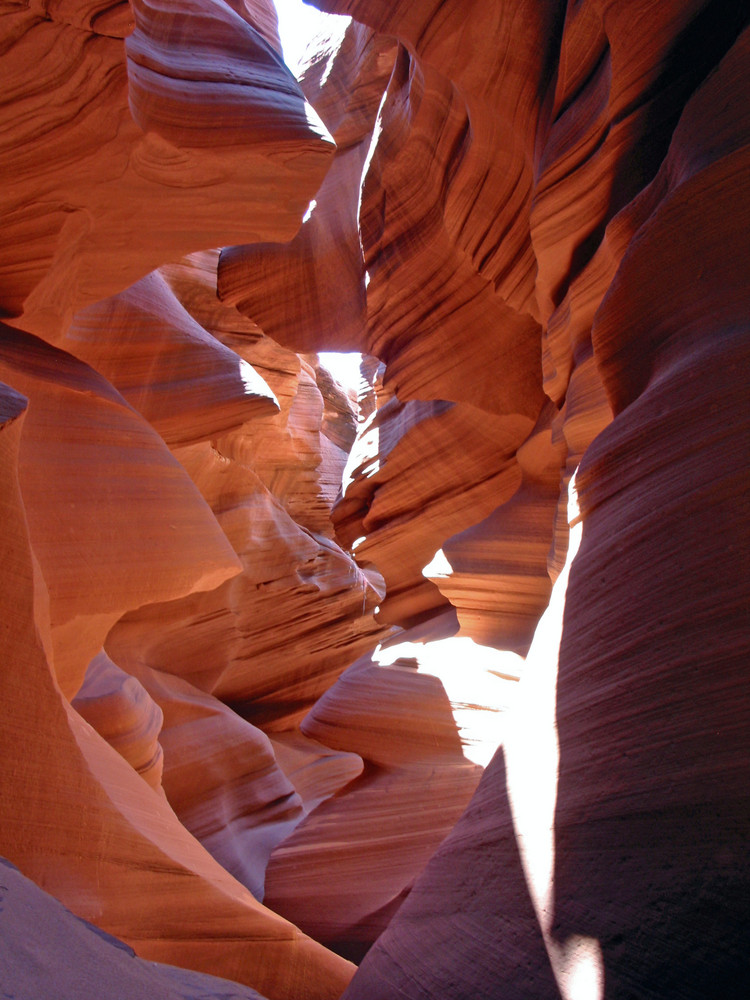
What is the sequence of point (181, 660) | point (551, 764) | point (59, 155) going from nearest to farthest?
point (551, 764), point (59, 155), point (181, 660)

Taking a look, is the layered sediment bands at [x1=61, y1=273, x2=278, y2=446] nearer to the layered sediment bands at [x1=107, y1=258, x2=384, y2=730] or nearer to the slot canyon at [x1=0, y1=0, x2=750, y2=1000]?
the slot canyon at [x1=0, y1=0, x2=750, y2=1000]

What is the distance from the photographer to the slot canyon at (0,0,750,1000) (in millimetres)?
1472

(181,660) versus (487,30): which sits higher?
(487,30)

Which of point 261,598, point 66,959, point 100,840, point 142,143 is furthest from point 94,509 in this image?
point 261,598

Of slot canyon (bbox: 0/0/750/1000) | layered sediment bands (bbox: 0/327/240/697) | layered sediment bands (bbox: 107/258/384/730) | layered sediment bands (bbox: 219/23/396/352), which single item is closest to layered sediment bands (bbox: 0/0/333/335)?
slot canyon (bbox: 0/0/750/1000)

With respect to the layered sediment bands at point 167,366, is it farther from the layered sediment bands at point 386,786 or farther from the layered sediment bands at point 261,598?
the layered sediment bands at point 386,786

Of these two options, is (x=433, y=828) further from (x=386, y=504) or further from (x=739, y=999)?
(x=739, y=999)

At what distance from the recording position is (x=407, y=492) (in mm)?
7488

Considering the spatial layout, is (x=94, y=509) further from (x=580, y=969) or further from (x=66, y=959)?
(x=580, y=969)

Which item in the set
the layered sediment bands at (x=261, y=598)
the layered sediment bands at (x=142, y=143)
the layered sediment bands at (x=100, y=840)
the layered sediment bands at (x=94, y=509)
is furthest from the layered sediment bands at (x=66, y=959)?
the layered sediment bands at (x=261, y=598)

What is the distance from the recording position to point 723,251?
1935mm

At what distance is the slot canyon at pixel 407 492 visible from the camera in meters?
1.47

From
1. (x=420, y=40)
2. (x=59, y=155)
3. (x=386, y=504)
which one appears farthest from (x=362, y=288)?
(x=59, y=155)

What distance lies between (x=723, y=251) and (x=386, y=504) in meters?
5.84
